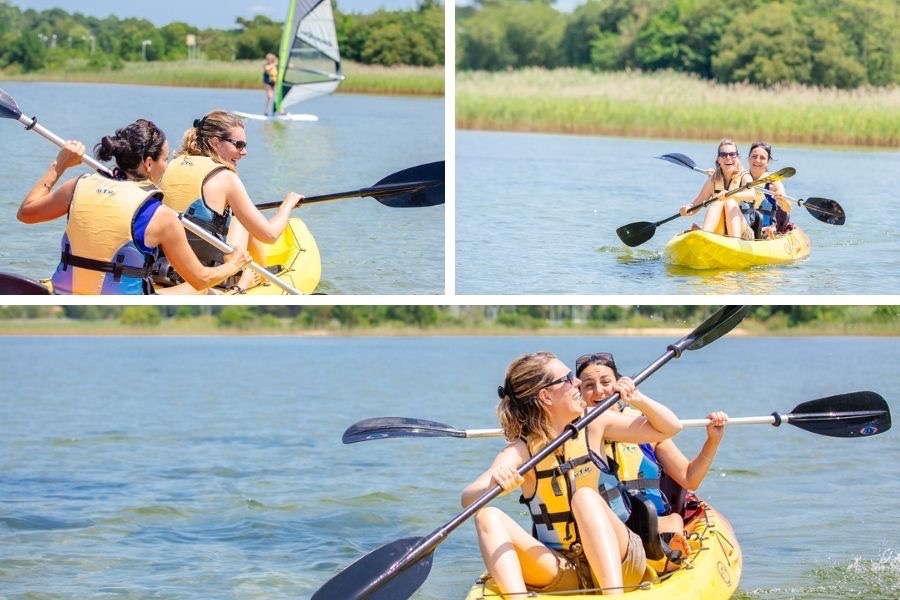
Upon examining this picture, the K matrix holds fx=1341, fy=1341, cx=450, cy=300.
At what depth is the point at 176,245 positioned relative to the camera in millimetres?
4164

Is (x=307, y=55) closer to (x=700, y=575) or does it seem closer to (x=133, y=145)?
(x=133, y=145)

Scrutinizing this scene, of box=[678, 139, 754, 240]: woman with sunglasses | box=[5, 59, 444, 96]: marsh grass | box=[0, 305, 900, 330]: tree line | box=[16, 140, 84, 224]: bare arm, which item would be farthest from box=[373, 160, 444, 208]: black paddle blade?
box=[5, 59, 444, 96]: marsh grass

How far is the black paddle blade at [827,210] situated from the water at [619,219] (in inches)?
9.6

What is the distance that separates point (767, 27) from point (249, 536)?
1168 cm

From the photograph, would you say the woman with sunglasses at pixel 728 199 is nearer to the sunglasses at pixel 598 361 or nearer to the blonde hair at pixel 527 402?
the sunglasses at pixel 598 361

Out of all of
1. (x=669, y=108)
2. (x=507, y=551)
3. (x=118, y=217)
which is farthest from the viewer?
(x=669, y=108)

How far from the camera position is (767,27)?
596 inches

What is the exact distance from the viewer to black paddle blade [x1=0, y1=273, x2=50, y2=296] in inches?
178

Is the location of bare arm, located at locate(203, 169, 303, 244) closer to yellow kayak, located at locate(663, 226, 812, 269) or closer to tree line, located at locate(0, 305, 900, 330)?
yellow kayak, located at locate(663, 226, 812, 269)

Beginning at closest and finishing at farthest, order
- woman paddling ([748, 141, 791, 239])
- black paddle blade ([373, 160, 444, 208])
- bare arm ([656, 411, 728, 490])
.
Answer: bare arm ([656, 411, 728, 490]) → black paddle blade ([373, 160, 444, 208]) → woman paddling ([748, 141, 791, 239])

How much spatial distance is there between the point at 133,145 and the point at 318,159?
6.91 metres

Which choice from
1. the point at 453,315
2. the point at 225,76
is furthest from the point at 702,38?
the point at 225,76

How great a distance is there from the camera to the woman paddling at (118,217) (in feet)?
13.5

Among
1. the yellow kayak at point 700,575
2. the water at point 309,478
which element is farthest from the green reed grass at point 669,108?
the yellow kayak at point 700,575
